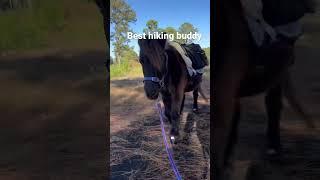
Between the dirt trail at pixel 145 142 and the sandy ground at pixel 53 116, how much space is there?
0.28 ft

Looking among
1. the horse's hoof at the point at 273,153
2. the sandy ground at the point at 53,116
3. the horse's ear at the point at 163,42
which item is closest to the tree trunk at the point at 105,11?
the sandy ground at the point at 53,116

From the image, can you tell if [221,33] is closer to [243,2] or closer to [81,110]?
[243,2]

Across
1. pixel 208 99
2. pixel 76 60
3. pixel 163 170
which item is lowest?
pixel 163 170

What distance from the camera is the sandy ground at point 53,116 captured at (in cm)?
356

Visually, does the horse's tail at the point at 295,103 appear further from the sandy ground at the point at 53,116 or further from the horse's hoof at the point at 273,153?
the sandy ground at the point at 53,116

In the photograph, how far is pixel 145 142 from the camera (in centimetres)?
362

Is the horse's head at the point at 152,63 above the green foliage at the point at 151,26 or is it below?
below

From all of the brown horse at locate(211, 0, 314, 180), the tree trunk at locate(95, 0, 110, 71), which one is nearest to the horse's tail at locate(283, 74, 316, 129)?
the brown horse at locate(211, 0, 314, 180)

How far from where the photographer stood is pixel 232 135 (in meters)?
3.64

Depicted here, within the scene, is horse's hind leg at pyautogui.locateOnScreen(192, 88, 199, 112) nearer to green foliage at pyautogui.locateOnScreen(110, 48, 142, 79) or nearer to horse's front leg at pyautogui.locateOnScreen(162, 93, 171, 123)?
horse's front leg at pyautogui.locateOnScreen(162, 93, 171, 123)

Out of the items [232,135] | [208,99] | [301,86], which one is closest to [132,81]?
[208,99]

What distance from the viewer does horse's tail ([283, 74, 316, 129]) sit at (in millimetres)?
3605

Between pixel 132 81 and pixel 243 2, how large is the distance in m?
0.91

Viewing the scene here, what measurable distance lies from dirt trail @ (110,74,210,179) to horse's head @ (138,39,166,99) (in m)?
0.05
